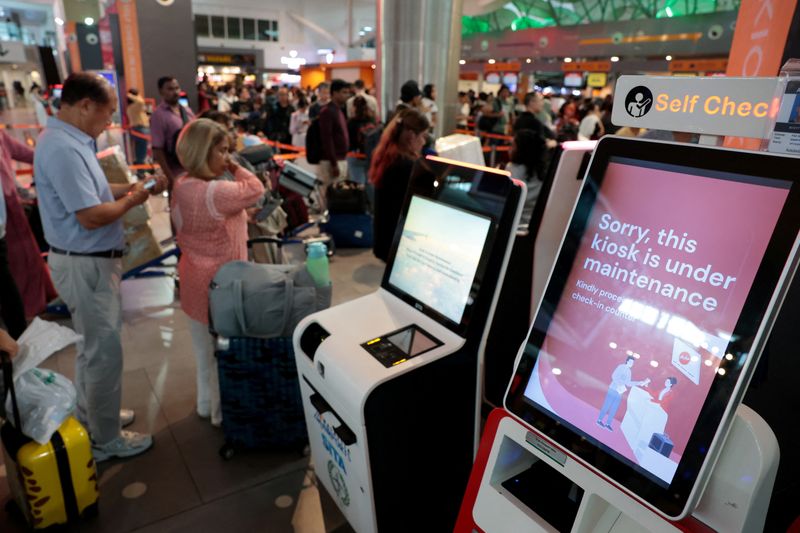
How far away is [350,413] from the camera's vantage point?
1.56 meters

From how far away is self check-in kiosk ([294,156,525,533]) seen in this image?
1555 millimetres

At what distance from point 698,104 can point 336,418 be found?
129 centimetres

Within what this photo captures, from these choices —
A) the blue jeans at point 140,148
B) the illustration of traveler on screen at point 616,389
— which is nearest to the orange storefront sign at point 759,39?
the illustration of traveler on screen at point 616,389

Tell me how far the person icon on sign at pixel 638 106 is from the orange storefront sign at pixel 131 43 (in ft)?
31.3

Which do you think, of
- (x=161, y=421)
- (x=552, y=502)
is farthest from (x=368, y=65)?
(x=552, y=502)

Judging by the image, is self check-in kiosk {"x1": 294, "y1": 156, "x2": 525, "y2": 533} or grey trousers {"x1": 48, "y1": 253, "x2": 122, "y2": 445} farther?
grey trousers {"x1": 48, "y1": 253, "x2": 122, "y2": 445}

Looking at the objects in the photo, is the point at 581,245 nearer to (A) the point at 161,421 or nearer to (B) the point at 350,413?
(B) the point at 350,413

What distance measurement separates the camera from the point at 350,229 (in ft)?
18.1

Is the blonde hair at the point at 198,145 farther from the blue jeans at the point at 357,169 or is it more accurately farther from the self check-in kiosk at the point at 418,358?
the blue jeans at the point at 357,169

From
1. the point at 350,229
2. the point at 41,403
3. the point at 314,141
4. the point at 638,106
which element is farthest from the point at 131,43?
the point at 638,106

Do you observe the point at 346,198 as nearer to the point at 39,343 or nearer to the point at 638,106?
the point at 39,343

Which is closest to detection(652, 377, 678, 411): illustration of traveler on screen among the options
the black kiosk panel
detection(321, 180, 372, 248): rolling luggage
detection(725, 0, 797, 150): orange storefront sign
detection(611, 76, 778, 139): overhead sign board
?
detection(611, 76, 778, 139): overhead sign board

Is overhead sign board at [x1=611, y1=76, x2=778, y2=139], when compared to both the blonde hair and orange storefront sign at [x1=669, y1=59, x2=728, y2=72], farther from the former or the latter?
orange storefront sign at [x1=669, y1=59, x2=728, y2=72]

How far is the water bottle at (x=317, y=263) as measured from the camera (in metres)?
2.25
